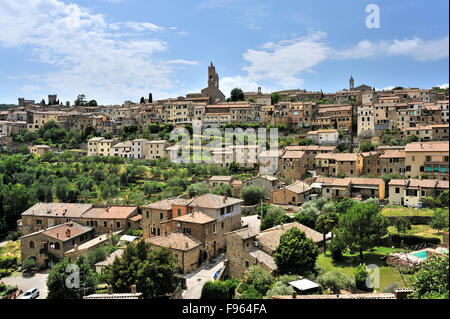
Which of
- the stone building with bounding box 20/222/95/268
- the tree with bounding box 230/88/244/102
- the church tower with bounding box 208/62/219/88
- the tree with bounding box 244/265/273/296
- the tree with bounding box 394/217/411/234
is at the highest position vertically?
the church tower with bounding box 208/62/219/88

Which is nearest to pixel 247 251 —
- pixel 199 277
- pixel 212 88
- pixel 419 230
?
pixel 199 277

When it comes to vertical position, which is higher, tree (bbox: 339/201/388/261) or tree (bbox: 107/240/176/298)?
tree (bbox: 339/201/388/261)

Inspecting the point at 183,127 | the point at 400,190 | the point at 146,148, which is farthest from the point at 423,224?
the point at 183,127

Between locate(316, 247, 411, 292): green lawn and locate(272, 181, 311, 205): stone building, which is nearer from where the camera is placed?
locate(316, 247, 411, 292): green lawn

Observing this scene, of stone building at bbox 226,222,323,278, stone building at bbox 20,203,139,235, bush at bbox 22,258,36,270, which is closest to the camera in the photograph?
stone building at bbox 226,222,323,278

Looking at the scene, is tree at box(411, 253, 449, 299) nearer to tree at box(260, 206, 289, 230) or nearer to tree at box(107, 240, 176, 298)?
tree at box(107, 240, 176, 298)

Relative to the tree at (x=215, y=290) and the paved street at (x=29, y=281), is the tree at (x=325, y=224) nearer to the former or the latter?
the tree at (x=215, y=290)

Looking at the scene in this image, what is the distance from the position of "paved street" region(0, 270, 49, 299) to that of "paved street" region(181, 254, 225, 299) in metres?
7.03

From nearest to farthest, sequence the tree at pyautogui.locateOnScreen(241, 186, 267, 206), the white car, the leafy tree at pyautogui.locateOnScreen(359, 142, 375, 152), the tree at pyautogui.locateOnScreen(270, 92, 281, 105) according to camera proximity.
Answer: the white car, the tree at pyautogui.locateOnScreen(241, 186, 267, 206), the leafy tree at pyautogui.locateOnScreen(359, 142, 375, 152), the tree at pyautogui.locateOnScreen(270, 92, 281, 105)

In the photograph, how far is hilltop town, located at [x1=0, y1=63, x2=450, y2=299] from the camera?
13.0 metres

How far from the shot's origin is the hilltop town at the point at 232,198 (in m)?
13.0

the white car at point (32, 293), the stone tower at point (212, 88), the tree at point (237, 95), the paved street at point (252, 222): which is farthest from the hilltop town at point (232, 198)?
the stone tower at point (212, 88)

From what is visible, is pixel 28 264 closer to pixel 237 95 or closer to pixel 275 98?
pixel 275 98

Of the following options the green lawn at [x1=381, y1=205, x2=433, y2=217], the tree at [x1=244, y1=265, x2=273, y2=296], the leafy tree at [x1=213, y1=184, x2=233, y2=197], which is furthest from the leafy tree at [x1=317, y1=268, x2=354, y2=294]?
the leafy tree at [x1=213, y1=184, x2=233, y2=197]
